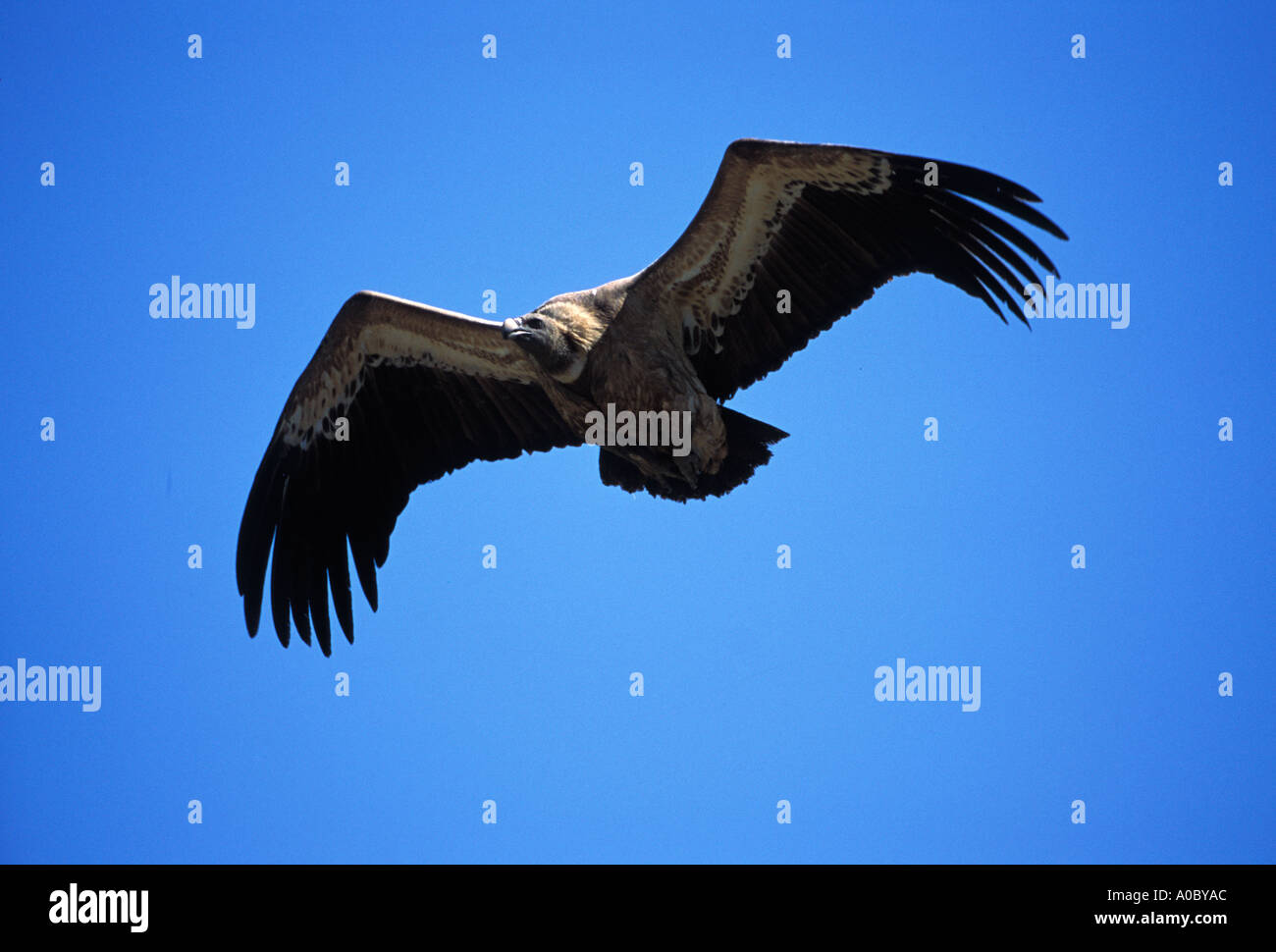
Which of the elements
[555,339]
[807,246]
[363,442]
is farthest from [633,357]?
[363,442]

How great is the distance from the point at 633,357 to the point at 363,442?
2.19 m

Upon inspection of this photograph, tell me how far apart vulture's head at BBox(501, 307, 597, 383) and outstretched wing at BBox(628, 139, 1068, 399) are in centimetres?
43

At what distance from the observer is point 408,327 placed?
885cm

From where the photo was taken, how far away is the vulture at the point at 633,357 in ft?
25.5

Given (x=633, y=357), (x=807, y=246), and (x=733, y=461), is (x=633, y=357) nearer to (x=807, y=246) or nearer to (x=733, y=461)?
(x=733, y=461)

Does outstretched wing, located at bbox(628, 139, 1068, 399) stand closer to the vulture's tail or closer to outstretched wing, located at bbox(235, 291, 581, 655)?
the vulture's tail

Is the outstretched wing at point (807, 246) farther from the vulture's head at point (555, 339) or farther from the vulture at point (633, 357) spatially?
the vulture's head at point (555, 339)

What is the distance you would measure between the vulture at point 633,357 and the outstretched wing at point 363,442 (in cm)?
1

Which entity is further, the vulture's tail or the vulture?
the vulture's tail

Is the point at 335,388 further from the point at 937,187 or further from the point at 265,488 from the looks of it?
the point at 937,187

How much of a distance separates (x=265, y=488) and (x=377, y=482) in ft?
2.52

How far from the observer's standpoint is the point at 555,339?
789 cm

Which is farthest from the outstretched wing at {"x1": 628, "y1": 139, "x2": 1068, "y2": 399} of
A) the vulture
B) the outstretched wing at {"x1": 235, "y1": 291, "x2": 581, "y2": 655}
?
the outstretched wing at {"x1": 235, "y1": 291, "x2": 581, "y2": 655}

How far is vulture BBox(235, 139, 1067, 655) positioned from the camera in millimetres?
7777
